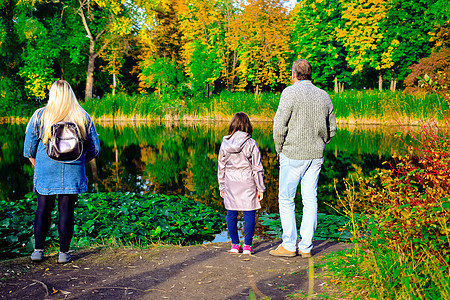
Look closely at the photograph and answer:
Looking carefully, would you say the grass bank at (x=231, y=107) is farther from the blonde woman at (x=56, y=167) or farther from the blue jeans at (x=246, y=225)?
the blonde woman at (x=56, y=167)

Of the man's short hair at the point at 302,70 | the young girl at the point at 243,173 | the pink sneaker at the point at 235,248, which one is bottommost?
the pink sneaker at the point at 235,248

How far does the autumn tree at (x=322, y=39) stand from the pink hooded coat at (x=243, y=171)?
2832 cm

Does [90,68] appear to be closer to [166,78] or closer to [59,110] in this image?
[166,78]

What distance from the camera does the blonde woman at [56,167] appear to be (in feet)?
14.1

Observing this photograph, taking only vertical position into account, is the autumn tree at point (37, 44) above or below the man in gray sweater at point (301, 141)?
above

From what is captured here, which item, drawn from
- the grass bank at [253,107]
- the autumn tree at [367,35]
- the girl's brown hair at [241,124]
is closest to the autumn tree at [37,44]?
the grass bank at [253,107]

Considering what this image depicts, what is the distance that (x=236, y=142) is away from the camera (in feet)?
15.8

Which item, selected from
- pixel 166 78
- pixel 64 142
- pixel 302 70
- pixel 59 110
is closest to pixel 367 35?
pixel 166 78

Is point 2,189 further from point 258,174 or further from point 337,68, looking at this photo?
point 337,68

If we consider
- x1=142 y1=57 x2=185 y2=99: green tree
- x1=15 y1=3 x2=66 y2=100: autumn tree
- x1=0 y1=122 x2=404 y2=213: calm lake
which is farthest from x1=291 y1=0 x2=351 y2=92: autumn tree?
x1=15 y1=3 x2=66 y2=100: autumn tree

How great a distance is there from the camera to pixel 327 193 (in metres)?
9.67

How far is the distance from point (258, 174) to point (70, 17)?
112 feet

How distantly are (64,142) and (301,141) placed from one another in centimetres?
226

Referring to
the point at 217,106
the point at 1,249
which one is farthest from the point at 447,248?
the point at 217,106
